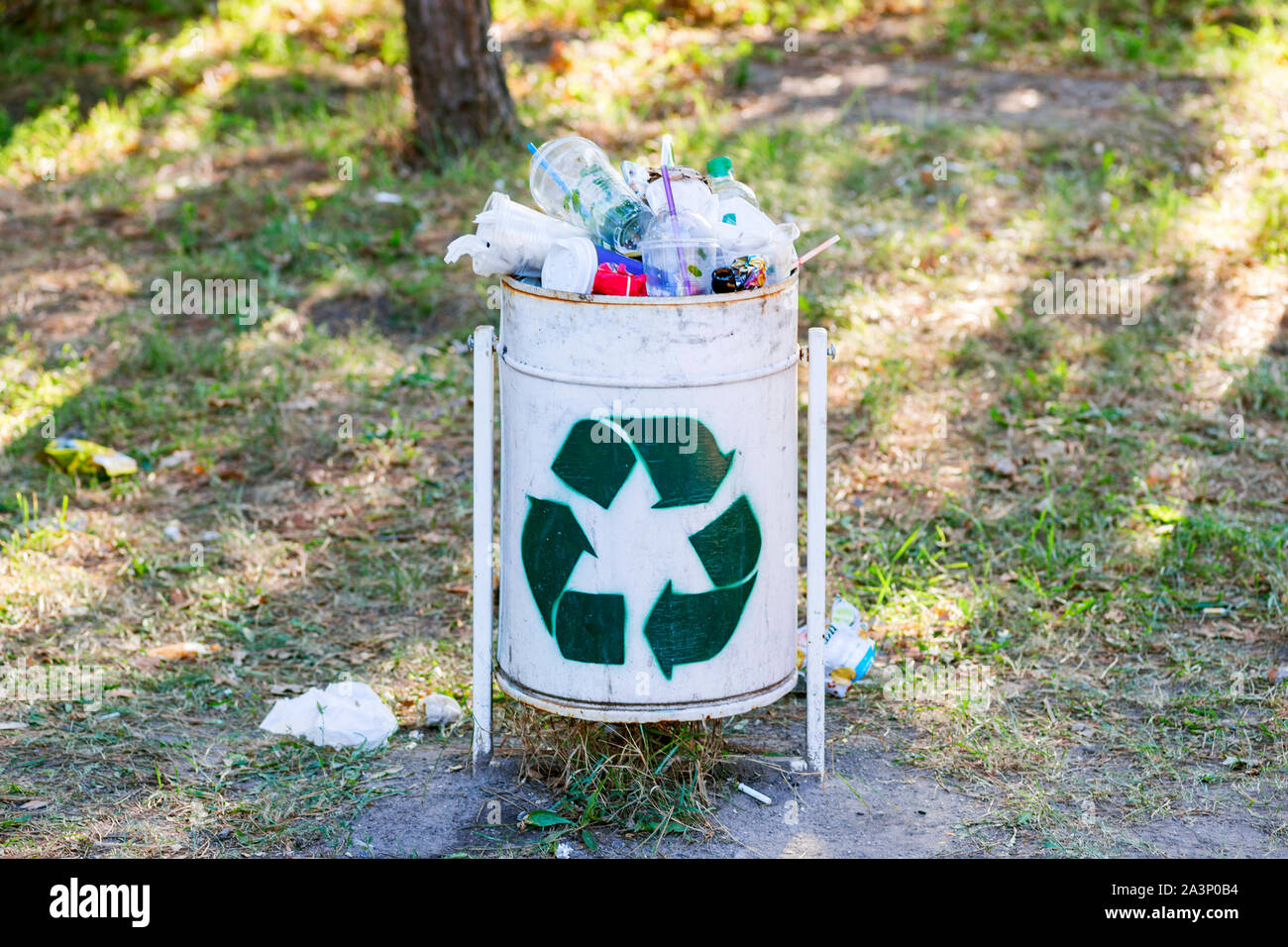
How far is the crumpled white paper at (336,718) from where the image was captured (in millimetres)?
3650

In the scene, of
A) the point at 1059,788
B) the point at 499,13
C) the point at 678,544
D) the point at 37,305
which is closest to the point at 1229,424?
the point at 1059,788

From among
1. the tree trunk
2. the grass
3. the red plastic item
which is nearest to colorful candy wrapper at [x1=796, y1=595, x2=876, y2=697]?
the grass

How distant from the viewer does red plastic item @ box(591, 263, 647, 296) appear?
2982 millimetres

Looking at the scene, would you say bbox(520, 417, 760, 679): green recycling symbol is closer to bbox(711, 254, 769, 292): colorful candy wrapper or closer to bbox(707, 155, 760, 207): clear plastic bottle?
bbox(711, 254, 769, 292): colorful candy wrapper

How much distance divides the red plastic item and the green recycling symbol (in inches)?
11.4

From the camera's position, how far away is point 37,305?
6652 mm

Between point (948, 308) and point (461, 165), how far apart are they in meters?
2.90

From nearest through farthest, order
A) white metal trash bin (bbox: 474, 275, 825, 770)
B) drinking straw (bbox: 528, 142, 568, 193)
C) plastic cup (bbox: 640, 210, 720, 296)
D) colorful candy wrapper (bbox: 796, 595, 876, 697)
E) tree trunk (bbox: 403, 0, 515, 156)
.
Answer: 1. white metal trash bin (bbox: 474, 275, 825, 770)
2. plastic cup (bbox: 640, 210, 720, 296)
3. drinking straw (bbox: 528, 142, 568, 193)
4. colorful candy wrapper (bbox: 796, 595, 876, 697)
5. tree trunk (bbox: 403, 0, 515, 156)

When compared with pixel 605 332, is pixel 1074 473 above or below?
below

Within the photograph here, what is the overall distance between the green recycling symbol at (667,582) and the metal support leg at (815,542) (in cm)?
26

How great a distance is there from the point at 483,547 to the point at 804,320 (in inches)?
125

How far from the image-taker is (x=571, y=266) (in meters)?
2.97

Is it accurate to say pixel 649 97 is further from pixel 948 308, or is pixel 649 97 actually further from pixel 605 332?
pixel 605 332

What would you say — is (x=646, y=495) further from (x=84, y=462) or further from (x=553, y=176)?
(x=84, y=462)
